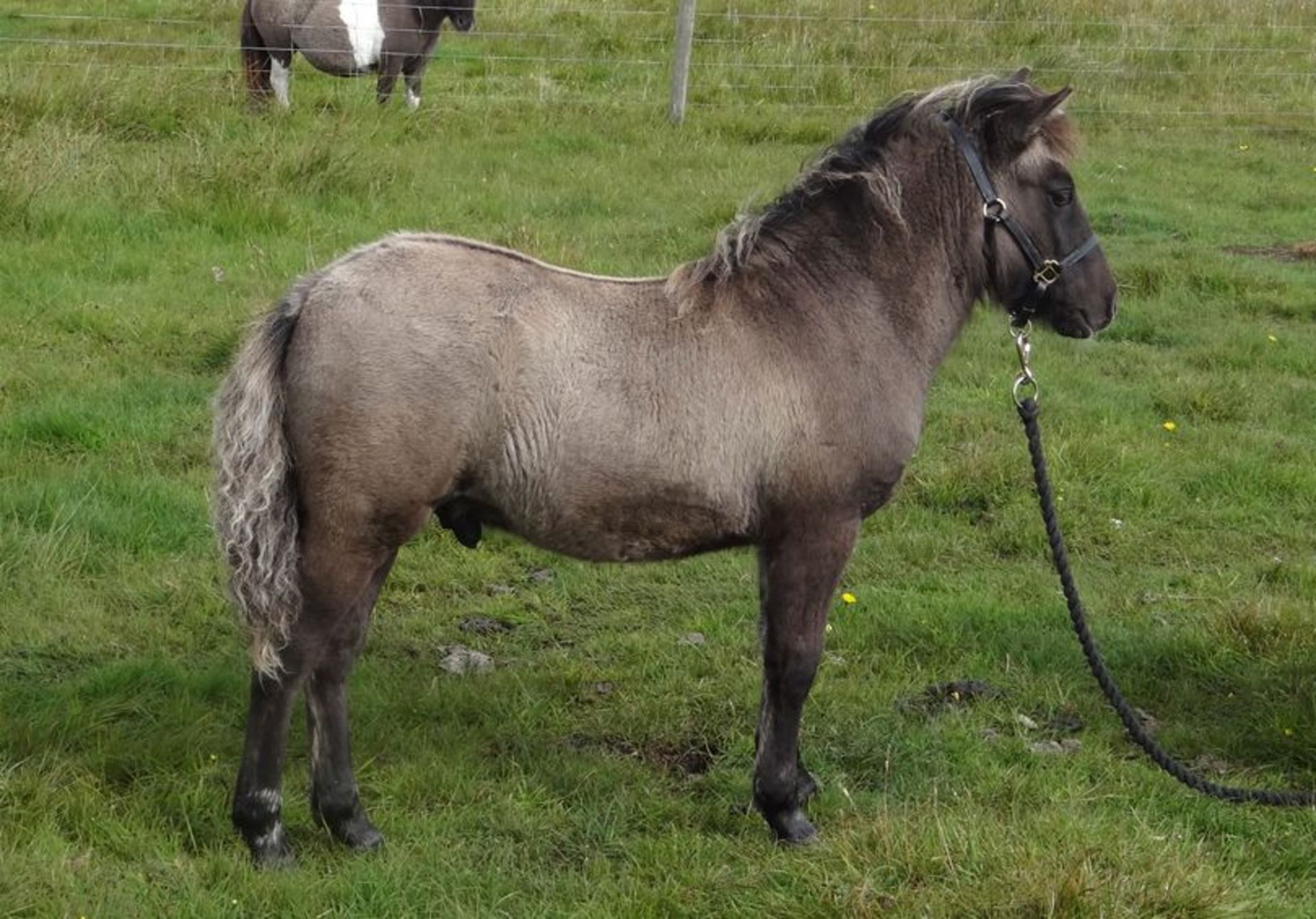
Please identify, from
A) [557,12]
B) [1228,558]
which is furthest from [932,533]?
[557,12]

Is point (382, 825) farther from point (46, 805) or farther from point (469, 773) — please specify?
point (46, 805)

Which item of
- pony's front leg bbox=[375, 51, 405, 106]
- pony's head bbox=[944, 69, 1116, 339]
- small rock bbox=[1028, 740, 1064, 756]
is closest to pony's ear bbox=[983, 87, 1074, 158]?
pony's head bbox=[944, 69, 1116, 339]

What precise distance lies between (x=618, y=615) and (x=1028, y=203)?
232cm

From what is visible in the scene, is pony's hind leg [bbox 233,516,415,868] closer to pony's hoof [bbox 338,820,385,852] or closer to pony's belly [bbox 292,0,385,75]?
pony's hoof [bbox 338,820,385,852]

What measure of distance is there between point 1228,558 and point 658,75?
410 inches

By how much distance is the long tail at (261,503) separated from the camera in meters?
4.15

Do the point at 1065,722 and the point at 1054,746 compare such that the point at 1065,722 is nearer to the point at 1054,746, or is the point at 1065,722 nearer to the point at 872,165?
the point at 1054,746

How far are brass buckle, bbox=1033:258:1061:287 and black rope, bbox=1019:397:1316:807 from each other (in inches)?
17.1

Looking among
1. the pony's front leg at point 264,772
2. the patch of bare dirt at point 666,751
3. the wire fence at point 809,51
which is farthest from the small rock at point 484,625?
the wire fence at point 809,51

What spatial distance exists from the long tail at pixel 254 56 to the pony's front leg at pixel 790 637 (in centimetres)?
1046

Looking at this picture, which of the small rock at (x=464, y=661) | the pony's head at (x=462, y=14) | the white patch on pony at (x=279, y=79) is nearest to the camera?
the small rock at (x=464, y=661)

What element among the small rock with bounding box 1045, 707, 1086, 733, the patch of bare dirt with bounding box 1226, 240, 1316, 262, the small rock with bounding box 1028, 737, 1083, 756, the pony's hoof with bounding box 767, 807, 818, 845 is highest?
the patch of bare dirt with bounding box 1226, 240, 1316, 262

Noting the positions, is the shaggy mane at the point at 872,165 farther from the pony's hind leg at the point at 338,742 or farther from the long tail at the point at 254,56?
the long tail at the point at 254,56

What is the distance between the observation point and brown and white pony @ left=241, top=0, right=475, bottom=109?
45.9ft
